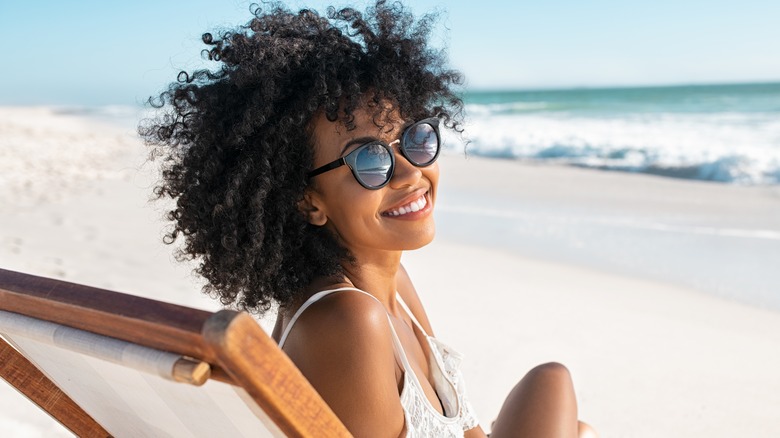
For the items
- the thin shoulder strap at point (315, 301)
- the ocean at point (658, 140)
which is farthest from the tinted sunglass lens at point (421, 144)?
the ocean at point (658, 140)

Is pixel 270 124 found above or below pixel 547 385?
above

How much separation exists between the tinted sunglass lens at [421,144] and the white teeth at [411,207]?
0.10 m

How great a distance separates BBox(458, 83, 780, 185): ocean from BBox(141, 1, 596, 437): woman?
5.55 metres

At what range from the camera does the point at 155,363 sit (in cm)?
109

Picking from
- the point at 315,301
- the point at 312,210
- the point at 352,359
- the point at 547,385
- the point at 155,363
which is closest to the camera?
the point at 155,363

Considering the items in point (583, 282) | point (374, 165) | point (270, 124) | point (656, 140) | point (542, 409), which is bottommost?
point (656, 140)

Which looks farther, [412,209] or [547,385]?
[547,385]

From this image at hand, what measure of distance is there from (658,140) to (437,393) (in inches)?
657

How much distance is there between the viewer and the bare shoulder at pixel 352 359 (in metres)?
1.67

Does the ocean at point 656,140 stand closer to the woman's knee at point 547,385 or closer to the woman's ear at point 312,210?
the woman's knee at point 547,385

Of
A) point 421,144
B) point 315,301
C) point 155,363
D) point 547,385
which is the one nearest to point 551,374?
point 547,385

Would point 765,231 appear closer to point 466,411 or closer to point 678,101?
point 466,411

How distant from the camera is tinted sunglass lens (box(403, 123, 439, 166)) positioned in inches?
83.3

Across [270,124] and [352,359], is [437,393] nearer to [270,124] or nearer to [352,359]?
[352,359]
